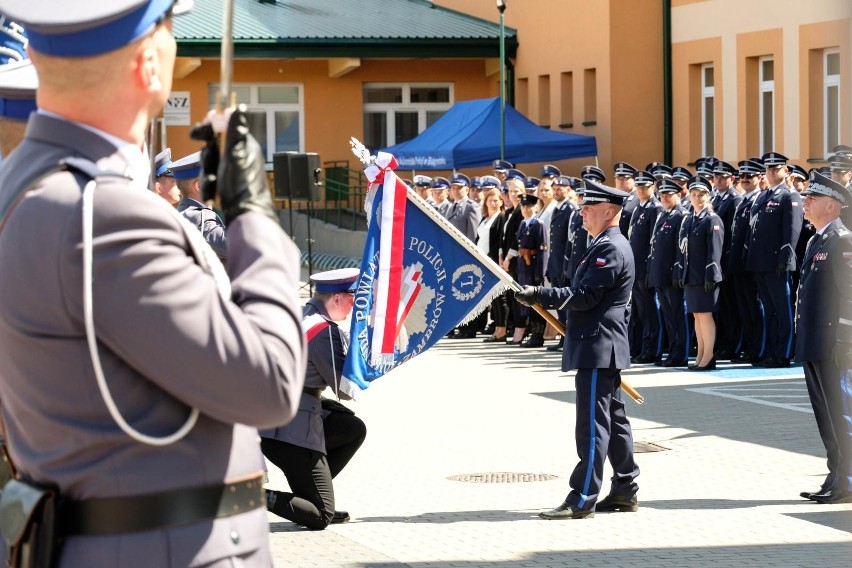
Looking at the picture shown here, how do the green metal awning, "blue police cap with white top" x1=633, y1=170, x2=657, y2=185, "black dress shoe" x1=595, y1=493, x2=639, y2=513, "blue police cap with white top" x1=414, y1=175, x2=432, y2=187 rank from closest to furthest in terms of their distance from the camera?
"black dress shoe" x1=595, y1=493, x2=639, y2=513
"blue police cap with white top" x1=633, y1=170, x2=657, y2=185
"blue police cap with white top" x1=414, y1=175, x2=432, y2=187
the green metal awning

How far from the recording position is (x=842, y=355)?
380 inches

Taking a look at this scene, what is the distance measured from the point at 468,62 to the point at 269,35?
5351 mm

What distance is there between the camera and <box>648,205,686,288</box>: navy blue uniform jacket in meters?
18.3

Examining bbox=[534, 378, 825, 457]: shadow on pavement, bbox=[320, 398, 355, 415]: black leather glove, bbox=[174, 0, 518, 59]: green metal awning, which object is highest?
bbox=[174, 0, 518, 59]: green metal awning

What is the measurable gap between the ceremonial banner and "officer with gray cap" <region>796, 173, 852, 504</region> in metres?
1.89

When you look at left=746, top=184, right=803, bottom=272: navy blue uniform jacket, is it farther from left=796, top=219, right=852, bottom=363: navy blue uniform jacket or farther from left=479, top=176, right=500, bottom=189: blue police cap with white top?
left=796, top=219, right=852, bottom=363: navy blue uniform jacket

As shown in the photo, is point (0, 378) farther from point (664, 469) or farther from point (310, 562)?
point (664, 469)

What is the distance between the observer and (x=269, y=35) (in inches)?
1527

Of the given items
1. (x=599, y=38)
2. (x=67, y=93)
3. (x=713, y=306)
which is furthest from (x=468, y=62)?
(x=67, y=93)

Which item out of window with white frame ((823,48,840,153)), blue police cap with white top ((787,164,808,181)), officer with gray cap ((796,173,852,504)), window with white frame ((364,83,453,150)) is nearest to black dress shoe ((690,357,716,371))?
blue police cap with white top ((787,164,808,181))

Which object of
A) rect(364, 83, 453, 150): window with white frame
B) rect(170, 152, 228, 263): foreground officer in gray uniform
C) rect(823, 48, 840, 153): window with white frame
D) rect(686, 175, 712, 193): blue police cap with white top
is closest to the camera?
rect(170, 152, 228, 263): foreground officer in gray uniform

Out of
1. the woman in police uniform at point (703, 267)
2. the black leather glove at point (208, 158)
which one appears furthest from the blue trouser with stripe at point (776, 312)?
Result: the black leather glove at point (208, 158)

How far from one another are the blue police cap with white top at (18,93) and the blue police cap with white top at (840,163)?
1267cm

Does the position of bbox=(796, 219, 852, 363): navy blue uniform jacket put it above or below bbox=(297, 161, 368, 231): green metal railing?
below
